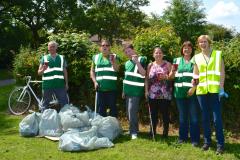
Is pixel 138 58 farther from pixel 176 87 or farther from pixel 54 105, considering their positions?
→ pixel 54 105

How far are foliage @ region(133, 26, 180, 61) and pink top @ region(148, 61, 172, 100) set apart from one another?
1.14m

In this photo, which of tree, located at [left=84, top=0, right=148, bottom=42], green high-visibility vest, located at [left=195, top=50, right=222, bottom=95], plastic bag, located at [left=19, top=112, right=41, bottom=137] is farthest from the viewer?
tree, located at [left=84, top=0, right=148, bottom=42]

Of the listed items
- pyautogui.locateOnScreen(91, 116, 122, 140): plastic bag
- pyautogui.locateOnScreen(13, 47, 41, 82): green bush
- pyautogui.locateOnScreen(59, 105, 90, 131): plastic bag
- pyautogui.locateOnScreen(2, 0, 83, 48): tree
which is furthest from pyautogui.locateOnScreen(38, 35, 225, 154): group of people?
pyautogui.locateOnScreen(2, 0, 83, 48): tree

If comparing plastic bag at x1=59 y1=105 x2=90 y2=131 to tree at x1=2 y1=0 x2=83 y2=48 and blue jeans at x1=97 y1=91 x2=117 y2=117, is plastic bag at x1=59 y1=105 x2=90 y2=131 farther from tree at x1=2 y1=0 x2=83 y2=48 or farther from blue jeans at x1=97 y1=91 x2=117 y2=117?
tree at x1=2 y1=0 x2=83 y2=48

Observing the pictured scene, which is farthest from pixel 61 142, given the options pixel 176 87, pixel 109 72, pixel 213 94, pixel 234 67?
pixel 234 67

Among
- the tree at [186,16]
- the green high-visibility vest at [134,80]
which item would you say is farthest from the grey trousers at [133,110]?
the tree at [186,16]

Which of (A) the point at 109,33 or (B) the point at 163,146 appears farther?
(A) the point at 109,33

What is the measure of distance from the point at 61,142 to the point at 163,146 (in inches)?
75.6

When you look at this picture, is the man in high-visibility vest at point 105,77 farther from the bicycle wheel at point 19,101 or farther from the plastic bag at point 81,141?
the bicycle wheel at point 19,101

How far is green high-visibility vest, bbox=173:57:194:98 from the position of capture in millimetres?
8039

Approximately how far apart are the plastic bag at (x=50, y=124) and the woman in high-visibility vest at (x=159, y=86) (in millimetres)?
2002

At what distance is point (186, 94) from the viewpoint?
26.5ft

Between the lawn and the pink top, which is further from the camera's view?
the pink top

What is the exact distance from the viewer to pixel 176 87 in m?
8.21
